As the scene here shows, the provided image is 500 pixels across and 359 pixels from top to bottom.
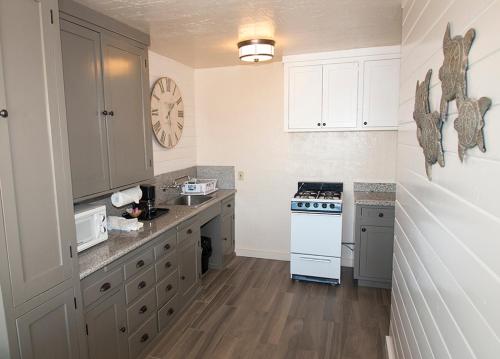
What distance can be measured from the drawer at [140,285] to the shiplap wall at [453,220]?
1782mm

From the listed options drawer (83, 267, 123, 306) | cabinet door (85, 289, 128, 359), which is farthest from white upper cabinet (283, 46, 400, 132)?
cabinet door (85, 289, 128, 359)

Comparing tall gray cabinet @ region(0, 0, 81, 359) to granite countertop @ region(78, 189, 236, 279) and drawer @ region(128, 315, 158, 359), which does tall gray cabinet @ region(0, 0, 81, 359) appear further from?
drawer @ region(128, 315, 158, 359)

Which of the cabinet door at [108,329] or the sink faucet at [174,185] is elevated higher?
the sink faucet at [174,185]

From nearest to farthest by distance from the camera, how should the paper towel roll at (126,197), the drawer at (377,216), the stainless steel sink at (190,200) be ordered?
the paper towel roll at (126,197) → the drawer at (377,216) → the stainless steel sink at (190,200)

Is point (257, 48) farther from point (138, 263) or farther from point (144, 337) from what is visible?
point (144, 337)

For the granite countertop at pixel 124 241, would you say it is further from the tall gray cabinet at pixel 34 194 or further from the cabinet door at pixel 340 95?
the cabinet door at pixel 340 95

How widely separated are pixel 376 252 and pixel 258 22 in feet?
8.31

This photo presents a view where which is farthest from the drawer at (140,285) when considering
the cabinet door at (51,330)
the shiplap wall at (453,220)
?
the shiplap wall at (453,220)

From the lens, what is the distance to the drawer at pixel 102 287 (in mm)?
1981

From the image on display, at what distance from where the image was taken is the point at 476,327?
84 centimetres

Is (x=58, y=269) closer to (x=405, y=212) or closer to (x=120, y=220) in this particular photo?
(x=120, y=220)

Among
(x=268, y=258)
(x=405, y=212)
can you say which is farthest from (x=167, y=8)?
(x=268, y=258)

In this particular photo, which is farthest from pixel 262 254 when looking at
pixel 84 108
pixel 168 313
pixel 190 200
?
pixel 84 108

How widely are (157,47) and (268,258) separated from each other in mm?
2855
